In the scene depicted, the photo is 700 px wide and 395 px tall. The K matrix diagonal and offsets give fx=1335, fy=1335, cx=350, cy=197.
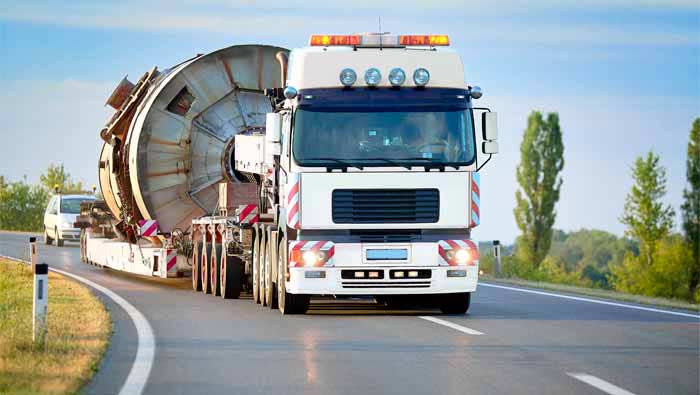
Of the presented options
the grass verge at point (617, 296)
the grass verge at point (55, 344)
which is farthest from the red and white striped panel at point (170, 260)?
the grass verge at point (617, 296)

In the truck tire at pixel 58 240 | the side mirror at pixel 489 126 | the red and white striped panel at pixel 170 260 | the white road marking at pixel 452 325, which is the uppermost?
the side mirror at pixel 489 126

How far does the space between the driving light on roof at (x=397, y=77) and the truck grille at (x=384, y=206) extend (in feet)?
4.88

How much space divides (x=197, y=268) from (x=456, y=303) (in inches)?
283

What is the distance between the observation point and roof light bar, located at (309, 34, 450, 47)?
18297 millimetres

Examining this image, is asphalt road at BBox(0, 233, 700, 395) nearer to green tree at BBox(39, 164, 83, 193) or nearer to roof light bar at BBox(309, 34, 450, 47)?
roof light bar at BBox(309, 34, 450, 47)

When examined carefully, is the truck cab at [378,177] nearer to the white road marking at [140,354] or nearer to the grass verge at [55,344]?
the white road marking at [140,354]

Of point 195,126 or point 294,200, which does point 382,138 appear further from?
point 195,126

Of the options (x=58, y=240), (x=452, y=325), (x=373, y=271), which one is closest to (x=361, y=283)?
(x=373, y=271)

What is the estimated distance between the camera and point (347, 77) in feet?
58.1

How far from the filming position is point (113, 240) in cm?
3119

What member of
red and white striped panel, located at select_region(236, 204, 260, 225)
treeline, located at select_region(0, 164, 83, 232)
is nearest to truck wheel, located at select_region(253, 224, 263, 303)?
red and white striped panel, located at select_region(236, 204, 260, 225)

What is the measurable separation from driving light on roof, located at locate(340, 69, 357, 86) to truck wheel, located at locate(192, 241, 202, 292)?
752 cm

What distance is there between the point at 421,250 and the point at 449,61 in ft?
8.68

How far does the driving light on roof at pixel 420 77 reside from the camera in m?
17.8
